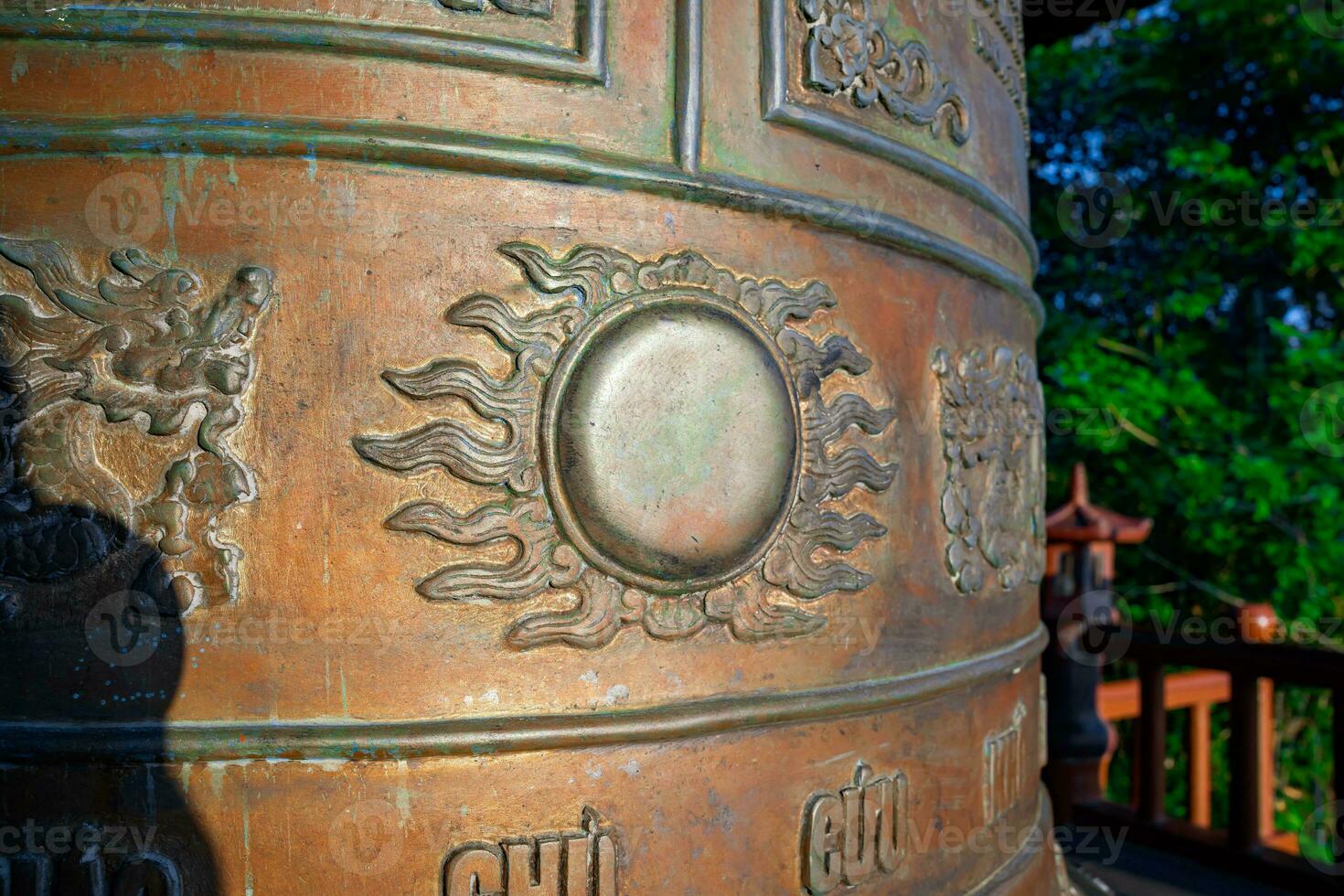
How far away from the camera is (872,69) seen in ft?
6.62

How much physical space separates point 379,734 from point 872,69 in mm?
1493

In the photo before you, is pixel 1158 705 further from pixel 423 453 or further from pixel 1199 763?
pixel 423 453

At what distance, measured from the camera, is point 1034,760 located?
2.57 m

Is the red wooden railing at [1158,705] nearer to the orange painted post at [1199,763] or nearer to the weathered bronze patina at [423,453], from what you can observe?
Result: the orange painted post at [1199,763]

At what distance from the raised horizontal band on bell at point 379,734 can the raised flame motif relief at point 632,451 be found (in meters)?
0.12

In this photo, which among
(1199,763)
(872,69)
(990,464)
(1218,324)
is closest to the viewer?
(872,69)

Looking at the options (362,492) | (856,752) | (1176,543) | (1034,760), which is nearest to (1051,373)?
(1176,543)

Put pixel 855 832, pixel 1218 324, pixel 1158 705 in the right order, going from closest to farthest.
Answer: pixel 855 832 → pixel 1158 705 → pixel 1218 324

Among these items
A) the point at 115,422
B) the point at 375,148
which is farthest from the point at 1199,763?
the point at 115,422

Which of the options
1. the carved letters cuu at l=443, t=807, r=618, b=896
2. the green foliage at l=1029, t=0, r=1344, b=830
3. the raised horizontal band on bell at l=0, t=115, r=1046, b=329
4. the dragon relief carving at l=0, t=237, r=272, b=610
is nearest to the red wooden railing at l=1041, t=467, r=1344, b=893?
the green foliage at l=1029, t=0, r=1344, b=830

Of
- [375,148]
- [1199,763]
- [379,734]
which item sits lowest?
[1199,763]

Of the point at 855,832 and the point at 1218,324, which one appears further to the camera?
the point at 1218,324

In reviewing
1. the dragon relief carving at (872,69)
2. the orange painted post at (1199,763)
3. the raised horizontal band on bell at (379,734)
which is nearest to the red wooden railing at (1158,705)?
the orange painted post at (1199,763)

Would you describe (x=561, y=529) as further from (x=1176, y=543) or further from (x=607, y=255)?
(x=1176, y=543)
